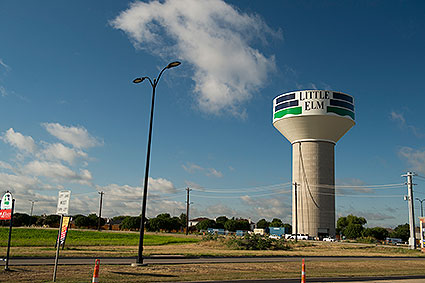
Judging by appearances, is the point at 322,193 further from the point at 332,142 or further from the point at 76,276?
the point at 76,276

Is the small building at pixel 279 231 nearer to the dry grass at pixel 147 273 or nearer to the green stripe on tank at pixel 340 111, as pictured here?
the green stripe on tank at pixel 340 111

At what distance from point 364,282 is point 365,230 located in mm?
102567

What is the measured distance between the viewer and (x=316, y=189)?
270 ft

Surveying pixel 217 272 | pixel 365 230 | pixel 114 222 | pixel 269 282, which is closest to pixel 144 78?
pixel 217 272

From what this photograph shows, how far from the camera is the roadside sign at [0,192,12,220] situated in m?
15.8

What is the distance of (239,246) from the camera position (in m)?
42.7

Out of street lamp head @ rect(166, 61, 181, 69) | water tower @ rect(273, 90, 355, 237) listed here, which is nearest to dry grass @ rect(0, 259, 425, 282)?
street lamp head @ rect(166, 61, 181, 69)

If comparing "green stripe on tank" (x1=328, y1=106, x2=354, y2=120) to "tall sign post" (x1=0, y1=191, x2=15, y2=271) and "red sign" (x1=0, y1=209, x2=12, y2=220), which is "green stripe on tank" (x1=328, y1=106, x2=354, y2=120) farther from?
"red sign" (x1=0, y1=209, x2=12, y2=220)

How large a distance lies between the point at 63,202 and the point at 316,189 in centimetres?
7334

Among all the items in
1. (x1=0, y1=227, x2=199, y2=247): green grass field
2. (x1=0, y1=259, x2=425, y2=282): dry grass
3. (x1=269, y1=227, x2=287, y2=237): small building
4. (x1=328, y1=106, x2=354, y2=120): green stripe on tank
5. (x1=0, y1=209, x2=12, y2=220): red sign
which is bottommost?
(x1=0, y1=227, x2=199, y2=247): green grass field

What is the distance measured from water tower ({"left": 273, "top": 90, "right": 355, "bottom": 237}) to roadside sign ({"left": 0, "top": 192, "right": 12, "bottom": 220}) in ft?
219


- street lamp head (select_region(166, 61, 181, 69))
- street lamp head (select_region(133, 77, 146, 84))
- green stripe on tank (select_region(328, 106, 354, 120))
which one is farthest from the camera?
green stripe on tank (select_region(328, 106, 354, 120))

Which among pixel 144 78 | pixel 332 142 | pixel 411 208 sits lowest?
pixel 411 208

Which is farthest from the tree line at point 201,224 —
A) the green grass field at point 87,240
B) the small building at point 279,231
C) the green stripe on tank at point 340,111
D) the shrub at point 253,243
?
the shrub at point 253,243
